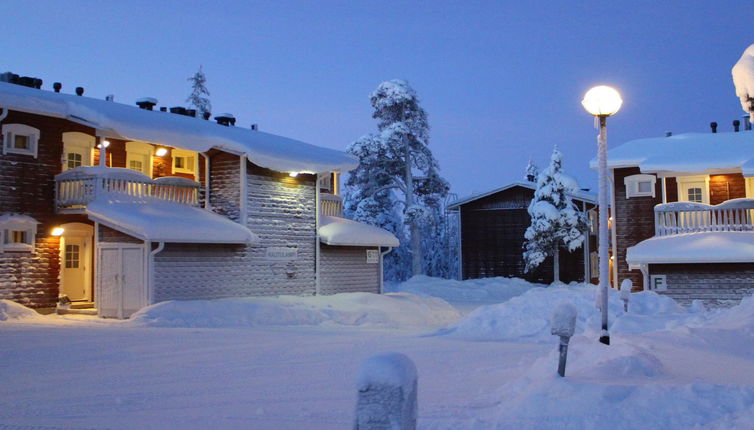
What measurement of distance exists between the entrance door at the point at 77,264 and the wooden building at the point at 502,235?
22.1m

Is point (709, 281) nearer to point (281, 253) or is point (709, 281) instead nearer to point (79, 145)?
point (281, 253)

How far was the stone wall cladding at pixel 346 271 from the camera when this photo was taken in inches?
1043

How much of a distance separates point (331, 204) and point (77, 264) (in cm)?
1037

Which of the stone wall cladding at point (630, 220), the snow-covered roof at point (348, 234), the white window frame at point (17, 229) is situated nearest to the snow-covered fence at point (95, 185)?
the white window frame at point (17, 229)

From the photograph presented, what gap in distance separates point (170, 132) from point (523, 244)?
22.6 metres

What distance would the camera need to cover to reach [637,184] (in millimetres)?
26094

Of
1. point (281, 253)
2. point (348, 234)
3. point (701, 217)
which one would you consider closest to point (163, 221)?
point (281, 253)

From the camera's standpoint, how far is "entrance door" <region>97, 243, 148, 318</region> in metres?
19.9

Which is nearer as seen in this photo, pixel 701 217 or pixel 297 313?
pixel 297 313

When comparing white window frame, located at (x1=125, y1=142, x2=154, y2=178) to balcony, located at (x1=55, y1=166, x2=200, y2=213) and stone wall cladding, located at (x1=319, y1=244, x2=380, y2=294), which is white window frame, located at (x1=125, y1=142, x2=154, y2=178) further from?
stone wall cladding, located at (x1=319, y1=244, x2=380, y2=294)

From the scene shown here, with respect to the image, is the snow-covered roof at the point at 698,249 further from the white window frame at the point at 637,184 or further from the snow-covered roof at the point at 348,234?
the snow-covered roof at the point at 348,234

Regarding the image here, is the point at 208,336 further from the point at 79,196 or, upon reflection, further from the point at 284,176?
the point at 284,176

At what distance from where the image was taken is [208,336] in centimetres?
1555

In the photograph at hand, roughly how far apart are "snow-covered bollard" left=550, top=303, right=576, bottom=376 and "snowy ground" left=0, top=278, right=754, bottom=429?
299 mm
